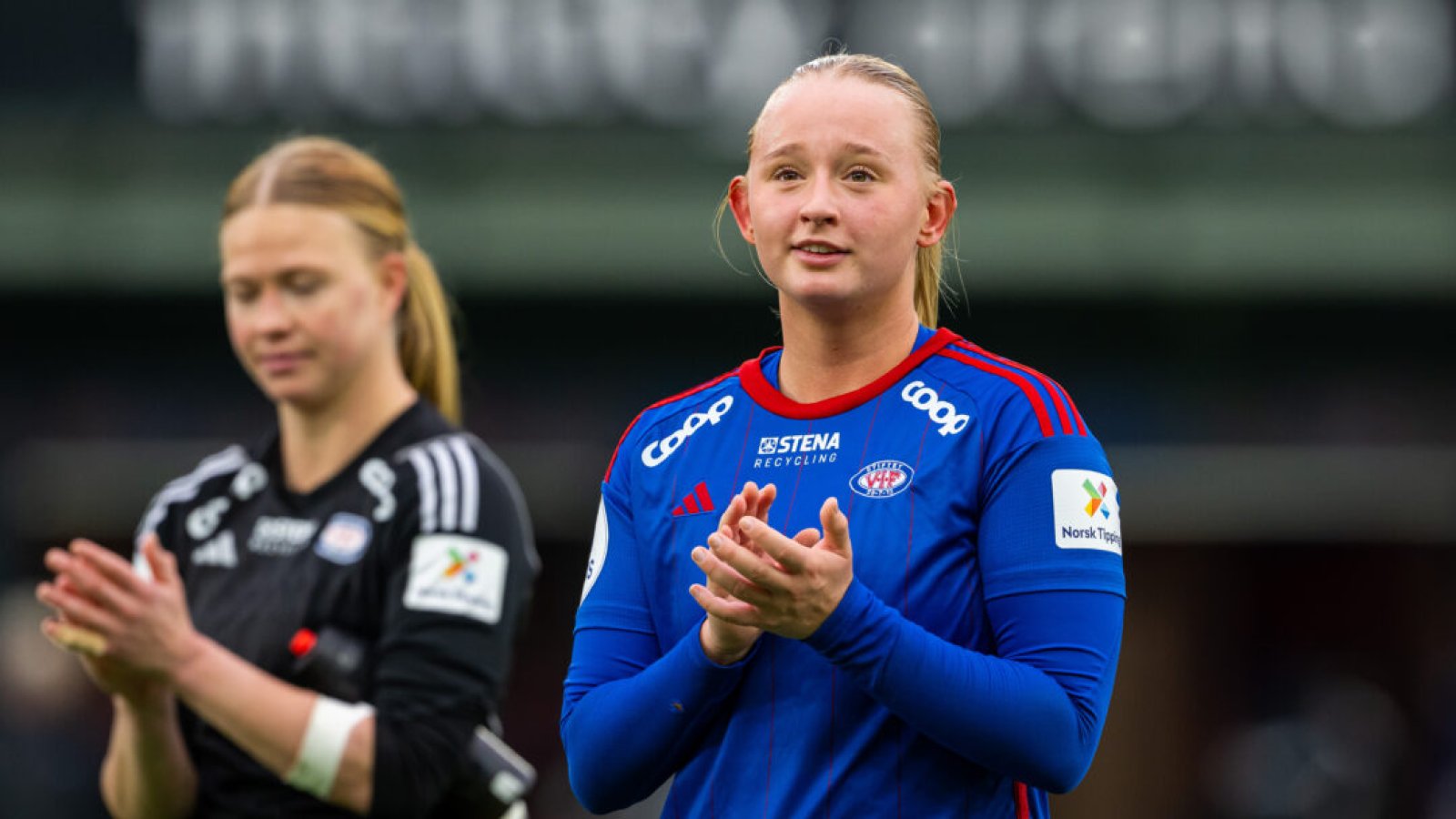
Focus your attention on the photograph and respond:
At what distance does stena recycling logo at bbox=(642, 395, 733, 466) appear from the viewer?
102 inches

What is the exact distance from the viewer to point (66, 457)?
11.9 meters

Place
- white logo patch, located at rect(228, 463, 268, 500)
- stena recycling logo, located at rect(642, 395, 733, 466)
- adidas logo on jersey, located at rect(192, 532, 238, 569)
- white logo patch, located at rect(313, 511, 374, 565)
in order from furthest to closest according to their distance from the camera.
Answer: white logo patch, located at rect(228, 463, 268, 500), adidas logo on jersey, located at rect(192, 532, 238, 569), white logo patch, located at rect(313, 511, 374, 565), stena recycling logo, located at rect(642, 395, 733, 466)

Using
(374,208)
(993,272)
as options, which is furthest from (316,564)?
(993,272)

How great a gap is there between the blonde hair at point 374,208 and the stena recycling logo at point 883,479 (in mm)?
1547

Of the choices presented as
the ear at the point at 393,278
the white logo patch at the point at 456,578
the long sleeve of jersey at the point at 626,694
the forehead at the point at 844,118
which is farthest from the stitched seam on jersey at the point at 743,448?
the ear at the point at 393,278

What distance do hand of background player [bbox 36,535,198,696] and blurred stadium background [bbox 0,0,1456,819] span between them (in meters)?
8.12

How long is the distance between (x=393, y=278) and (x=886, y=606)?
1.74 m

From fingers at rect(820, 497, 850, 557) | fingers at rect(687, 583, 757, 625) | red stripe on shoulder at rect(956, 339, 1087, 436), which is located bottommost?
fingers at rect(687, 583, 757, 625)

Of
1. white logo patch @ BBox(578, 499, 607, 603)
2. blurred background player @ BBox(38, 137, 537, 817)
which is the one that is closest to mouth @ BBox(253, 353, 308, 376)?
blurred background player @ BBox(38, 137, 537, 817)

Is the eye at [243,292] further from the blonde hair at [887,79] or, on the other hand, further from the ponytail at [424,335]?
the blonde hair at [887,79]

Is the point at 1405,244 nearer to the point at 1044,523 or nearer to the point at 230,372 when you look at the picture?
the point at 230,372

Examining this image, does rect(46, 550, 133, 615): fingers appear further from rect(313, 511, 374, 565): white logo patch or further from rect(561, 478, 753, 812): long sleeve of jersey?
rect(561, 478, 753, 812): long sleeve of jersey

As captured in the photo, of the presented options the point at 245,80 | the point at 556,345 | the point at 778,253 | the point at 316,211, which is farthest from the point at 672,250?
the point at 778,253

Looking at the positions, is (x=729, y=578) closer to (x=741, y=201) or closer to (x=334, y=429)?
(x=741, y=201)
